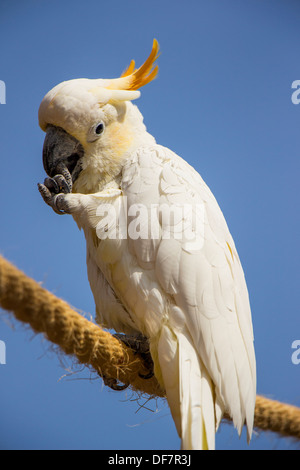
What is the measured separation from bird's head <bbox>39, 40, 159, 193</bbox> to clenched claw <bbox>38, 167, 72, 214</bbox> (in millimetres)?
74

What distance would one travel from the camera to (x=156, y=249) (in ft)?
5.13

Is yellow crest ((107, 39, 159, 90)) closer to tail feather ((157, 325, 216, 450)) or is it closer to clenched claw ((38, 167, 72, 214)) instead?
clenched claw ((38, 167, 72, 214))

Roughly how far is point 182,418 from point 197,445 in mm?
86

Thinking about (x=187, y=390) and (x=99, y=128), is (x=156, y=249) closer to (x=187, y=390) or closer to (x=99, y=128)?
(x=187, y=390)

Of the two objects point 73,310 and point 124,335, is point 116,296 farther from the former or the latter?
point 73,310

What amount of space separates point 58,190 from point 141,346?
0.67 meters

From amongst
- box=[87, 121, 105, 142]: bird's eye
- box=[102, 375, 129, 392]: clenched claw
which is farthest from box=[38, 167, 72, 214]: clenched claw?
box=[102, 375, 129, 392]: clenched claw

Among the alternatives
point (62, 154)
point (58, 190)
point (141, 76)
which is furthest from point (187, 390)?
point (141, 76)

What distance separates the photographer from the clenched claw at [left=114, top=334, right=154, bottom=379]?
170 centimetres

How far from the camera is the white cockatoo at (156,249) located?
4.78 feet

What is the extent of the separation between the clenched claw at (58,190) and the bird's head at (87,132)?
0.07m

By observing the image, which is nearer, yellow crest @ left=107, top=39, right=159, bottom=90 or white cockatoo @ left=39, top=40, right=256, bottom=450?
white cockatoo @ left=39, top=40, right=256, bottom=450

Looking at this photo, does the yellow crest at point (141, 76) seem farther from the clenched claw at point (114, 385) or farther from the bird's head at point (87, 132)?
the clenched claw at point (114, 385)

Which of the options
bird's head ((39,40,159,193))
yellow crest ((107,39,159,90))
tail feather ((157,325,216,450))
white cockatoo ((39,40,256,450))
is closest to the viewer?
tail feather ((157,325,216,450))
